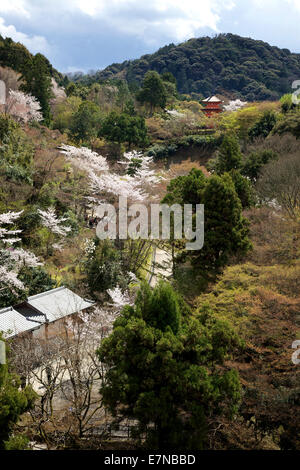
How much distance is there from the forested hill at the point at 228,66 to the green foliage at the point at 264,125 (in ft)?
141

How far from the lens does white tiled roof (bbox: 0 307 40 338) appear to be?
1230cm

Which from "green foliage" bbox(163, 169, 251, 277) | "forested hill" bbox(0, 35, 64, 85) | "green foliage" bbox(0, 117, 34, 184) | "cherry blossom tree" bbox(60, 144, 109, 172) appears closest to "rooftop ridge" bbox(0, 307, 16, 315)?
"green foliage" bbox(0, 117, 34, 184)

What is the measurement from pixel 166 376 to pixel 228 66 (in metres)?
77.3

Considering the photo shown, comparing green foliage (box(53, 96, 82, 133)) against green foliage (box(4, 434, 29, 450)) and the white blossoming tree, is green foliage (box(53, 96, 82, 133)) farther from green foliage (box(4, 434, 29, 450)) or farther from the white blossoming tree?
green foliage (box(4, 434, 29, 450))

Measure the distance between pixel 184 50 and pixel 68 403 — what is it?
7927cm

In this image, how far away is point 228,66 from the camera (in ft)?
246

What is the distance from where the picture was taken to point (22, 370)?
978 centimetres

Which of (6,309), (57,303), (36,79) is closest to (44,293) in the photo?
(57,303)

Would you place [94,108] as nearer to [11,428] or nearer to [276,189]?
[276,189]

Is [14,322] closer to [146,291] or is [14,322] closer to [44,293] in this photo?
[44,293]

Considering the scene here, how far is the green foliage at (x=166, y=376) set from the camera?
289 inches

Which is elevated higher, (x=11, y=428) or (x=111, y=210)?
(x=111, y=210)

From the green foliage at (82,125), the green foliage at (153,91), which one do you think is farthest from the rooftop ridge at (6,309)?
the green foliage at (153,91)
